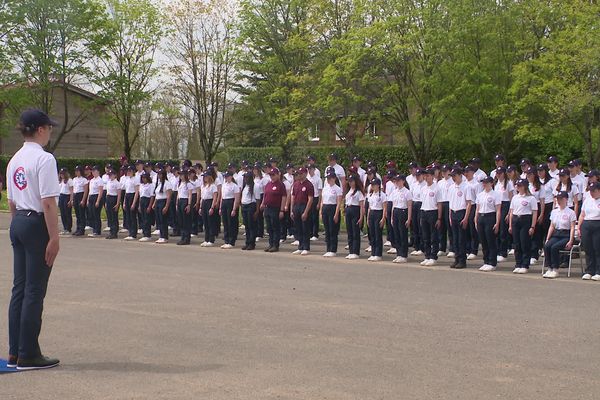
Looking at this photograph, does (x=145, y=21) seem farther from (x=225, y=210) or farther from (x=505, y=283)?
(x=505, y=283)

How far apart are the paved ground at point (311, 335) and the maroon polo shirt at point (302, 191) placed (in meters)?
4.27

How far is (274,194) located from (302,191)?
77 centimetres

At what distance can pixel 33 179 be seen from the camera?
6449 millimetres

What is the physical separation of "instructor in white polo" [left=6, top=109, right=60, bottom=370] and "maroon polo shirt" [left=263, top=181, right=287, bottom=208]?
1178 cm

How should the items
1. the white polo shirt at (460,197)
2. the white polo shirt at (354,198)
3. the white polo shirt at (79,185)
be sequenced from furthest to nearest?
1. the white polo shirt at (79,185)
2. the white polo shirt at (354,198)
3. the white polo shirt at (460,197)

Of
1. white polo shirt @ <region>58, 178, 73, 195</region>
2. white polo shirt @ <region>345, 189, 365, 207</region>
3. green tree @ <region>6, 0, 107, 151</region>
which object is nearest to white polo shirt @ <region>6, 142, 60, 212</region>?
white polo shirt @ <region>345, 189, 365, 207</region>

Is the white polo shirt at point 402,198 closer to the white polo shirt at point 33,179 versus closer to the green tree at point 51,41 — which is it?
the white polo shirt at point 33,179

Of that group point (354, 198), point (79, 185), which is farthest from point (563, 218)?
point (79, 185)

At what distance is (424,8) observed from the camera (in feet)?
109

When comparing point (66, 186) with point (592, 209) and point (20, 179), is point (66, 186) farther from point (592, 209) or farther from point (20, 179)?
point (20, 179)

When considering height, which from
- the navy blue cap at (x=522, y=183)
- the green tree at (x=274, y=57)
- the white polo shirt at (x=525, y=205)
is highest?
the green tree at (x=274, y=57)

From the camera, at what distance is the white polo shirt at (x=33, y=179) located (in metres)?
6.38

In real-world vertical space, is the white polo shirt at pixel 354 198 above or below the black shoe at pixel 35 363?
above

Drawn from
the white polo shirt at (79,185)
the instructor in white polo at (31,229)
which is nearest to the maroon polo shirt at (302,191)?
the white polo shirt at (79,185)
